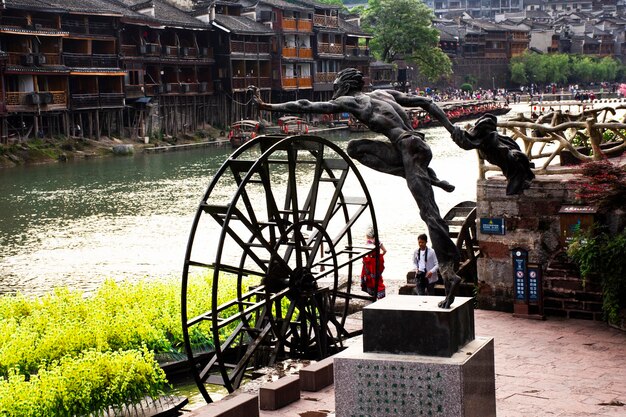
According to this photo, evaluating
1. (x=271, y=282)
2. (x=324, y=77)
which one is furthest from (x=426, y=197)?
(x=324, y=77)

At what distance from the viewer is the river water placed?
25.5 m

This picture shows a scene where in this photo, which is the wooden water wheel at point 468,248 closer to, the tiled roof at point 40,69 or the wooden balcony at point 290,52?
the tiled roof at point 40,69

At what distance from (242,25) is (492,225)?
51.2 metres

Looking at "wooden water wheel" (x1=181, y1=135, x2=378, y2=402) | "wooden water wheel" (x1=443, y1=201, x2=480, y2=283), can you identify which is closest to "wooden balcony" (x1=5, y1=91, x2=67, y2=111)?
"wooden water wheel" (x1=181, y1=135, x2=378, y2=402)

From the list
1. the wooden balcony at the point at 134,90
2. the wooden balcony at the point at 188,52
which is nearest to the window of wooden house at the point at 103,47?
the wooden balcony at the point at 134,90

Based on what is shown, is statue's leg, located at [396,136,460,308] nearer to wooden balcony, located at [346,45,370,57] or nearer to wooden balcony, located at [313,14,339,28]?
wooden balcony, located at [313,14,339,28]

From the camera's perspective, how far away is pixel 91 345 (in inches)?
556

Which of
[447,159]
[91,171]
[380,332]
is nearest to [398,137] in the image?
[380,332]

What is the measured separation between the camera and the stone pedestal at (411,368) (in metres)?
8.62

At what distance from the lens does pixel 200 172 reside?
46.8 meters

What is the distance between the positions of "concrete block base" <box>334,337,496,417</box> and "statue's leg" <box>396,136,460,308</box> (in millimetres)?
Answer: 1286

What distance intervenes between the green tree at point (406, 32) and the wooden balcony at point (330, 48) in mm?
11094

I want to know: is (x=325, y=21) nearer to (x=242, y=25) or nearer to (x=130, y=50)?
(x=242, y=25)

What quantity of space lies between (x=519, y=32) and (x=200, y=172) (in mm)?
78215
